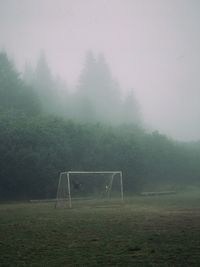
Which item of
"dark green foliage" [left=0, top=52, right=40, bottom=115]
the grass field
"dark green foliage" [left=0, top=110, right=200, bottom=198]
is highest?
"dark green foliage" [left=0, top=52, right=40, bottom=115]

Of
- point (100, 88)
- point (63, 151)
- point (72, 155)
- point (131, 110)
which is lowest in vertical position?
point (72, 155)

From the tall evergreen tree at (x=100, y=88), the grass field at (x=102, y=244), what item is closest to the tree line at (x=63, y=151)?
the tall evergreen tree at (x=100, y=88)

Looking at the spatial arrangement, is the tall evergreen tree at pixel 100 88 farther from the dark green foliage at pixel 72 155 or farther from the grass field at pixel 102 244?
the grass field at pixel 102 244

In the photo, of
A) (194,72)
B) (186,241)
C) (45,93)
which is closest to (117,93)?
(45,93)

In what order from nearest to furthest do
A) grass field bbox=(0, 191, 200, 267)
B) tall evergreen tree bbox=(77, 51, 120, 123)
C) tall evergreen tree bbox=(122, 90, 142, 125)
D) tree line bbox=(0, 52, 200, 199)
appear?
grass field bbox=(0, 191, 200, 267)
tree line bbox=(0, 52, 200, 199)
tall evergreen tree bbox=(77, 51, 120, 123)
tall evergreen tree bbox=(122, 90, 142, 125)

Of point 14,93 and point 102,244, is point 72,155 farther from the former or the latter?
point 102,244

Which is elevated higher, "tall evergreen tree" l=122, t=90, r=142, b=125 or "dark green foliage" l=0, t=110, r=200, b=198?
"tall evergreen tree" l=122, t=90, r=142, b=125

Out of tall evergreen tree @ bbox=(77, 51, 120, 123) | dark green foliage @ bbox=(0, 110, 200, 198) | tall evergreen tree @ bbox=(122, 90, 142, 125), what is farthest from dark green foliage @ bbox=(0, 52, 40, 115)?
tall evergreen tree @ bbox=(122, 90, 142, 125)

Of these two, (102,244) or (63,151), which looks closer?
(102,244)

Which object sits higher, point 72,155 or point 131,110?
point 131,110

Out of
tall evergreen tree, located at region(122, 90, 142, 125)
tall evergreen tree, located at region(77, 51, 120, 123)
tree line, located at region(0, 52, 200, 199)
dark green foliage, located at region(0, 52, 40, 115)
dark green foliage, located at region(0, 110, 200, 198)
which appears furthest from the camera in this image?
tall evergreen tree, located at region(122, 90, 142, 125)

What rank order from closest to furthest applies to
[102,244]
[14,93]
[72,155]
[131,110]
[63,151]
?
1. [102,244]
2. [63,151]
3. [72,155]
4. [14,93]
5. [131,110]

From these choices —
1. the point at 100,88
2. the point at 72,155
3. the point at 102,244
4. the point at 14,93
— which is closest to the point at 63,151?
the point at 72,155

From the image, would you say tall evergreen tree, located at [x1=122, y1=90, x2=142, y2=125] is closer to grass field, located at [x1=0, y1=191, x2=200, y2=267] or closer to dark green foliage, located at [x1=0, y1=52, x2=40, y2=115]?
dark green foliage, located at [x1=0, y1=52, x2=40, y2=115]
